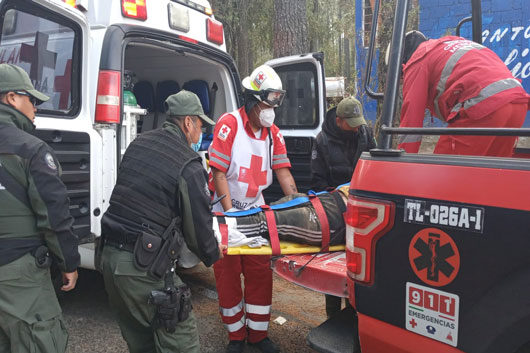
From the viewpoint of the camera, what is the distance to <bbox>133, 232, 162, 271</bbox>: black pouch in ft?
7.18

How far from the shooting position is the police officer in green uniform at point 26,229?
84.1 inches

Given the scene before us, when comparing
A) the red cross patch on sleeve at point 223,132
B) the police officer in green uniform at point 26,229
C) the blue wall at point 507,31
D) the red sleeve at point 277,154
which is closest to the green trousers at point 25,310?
the police officer in green uniform at point 26,229

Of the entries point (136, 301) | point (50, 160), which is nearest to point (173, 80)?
point (50, 160)

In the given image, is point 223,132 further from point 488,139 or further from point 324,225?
point 488,139

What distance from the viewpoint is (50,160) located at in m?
2.23

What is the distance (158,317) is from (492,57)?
210cm

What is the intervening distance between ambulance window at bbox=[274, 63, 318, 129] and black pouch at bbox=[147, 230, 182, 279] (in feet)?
9.18

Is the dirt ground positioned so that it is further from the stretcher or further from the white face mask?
the white face mask

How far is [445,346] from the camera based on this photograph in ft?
5.18

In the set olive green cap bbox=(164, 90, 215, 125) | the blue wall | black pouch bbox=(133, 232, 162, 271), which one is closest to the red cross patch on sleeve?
olive green cap bbox=(164, 90, 215, 125)

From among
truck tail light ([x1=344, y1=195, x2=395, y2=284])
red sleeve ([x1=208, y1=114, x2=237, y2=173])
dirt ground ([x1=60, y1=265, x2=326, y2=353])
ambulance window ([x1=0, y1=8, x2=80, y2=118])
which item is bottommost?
dirt ground ([x1=60, y1=265, x2=326, y2=353])

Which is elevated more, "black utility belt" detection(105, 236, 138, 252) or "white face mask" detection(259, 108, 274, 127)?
"white face mask" detection(259, 108, 274, 127)

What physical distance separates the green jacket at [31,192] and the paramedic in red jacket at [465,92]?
1.62 m

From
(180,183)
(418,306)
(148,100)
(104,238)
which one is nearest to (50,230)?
(104,238)
